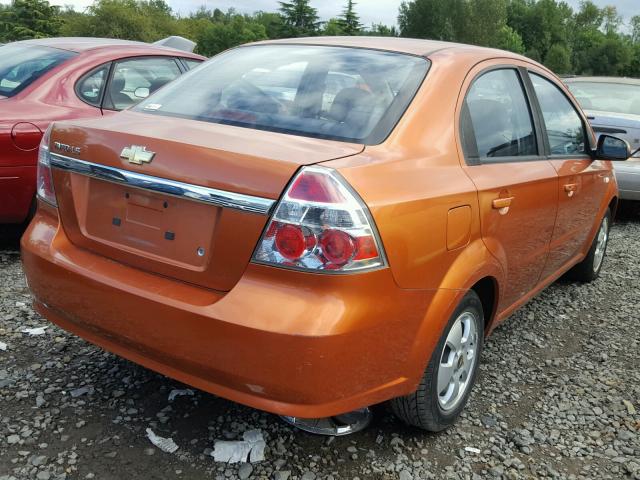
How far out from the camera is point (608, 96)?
8297mm

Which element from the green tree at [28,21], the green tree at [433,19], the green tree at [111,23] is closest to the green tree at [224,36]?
the green tree at [433,19]

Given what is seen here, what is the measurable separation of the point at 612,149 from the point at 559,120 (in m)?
0.45

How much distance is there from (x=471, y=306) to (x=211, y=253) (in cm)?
117

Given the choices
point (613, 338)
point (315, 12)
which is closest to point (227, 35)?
point (315, 12)

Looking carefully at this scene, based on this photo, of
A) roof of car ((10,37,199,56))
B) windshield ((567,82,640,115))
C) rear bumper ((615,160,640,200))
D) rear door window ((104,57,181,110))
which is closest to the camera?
rear door window ((104,57,181,110))

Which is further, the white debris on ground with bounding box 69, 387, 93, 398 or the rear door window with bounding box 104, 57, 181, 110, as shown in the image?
the rear door window with bounding box 104, 57, 181, 110

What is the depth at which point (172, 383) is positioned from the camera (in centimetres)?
301

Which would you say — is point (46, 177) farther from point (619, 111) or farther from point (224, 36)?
point (224, 36)

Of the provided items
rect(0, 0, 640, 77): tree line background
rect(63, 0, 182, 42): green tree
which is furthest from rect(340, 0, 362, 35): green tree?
rect(63, 0, 182, 42): green tree

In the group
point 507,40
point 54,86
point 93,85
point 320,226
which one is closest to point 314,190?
point 320,226

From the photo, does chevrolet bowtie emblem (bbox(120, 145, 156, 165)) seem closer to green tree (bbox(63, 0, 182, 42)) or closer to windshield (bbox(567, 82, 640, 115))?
windshield (bbox(567, 82, 640, 115))

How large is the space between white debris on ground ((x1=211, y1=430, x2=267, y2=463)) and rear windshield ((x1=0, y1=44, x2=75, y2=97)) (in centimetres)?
337

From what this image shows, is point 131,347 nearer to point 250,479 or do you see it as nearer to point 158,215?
point 158,215

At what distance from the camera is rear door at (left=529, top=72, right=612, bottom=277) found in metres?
3.59
